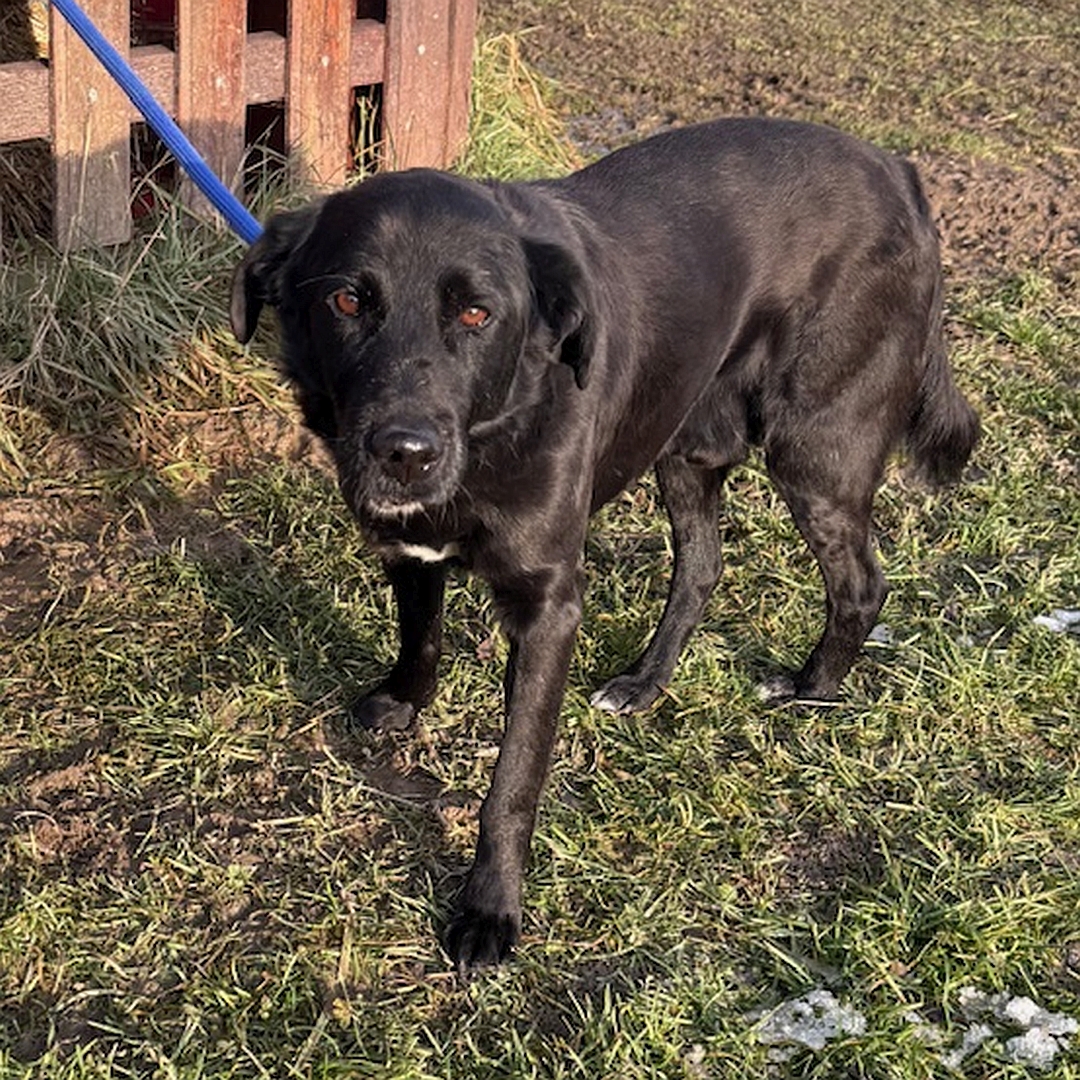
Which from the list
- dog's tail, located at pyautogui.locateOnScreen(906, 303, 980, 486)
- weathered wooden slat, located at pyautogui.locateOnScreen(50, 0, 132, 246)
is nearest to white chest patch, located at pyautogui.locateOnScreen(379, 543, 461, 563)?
dog's tail, located at pyautogui.locateOnScreen(906, 303, 980, 486)

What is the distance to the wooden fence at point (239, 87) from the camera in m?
4.55

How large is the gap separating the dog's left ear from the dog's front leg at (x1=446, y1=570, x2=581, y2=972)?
48cm

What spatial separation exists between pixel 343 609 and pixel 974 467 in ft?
6.91

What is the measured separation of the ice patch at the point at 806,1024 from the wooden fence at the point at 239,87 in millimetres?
3209

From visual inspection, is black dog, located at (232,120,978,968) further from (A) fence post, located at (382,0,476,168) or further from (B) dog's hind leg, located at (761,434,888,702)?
(A) fence post, located at (382,0,476,168)

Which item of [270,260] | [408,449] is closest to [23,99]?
[270,260]

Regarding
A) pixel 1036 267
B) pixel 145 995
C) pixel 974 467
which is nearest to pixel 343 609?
pixel 145 995

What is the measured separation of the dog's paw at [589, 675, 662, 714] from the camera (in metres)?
3.75

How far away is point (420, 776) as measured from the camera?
355 centimetres

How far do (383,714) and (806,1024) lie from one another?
1.27 meters

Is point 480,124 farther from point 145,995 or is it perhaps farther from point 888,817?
point 145,995

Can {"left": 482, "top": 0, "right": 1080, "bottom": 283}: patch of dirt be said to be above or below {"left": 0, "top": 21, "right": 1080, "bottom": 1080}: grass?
below

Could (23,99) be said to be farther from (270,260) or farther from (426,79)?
(270,260)

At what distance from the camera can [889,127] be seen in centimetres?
754
